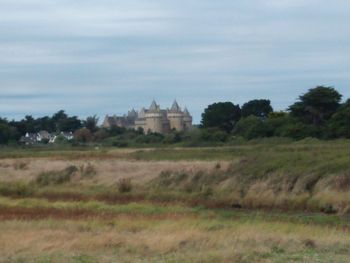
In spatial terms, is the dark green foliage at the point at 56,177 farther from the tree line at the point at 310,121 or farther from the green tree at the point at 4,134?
the green tree at the point at 4,134

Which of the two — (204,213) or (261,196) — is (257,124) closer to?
(261,196)

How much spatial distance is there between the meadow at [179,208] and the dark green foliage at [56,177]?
0.26 ft

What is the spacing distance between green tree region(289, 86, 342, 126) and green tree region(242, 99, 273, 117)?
742 inches

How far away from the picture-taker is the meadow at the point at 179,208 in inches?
621

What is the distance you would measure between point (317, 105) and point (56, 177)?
26356 mm

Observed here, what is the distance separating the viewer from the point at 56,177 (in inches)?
1815

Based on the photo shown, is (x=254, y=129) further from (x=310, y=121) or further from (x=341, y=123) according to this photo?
(x=341, y=123)

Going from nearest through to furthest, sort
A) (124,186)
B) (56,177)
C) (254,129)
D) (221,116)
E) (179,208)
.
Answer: (179,208), (124,186), (56,177), (254,129), (221,116)

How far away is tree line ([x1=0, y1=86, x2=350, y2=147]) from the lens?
61522 millimetres

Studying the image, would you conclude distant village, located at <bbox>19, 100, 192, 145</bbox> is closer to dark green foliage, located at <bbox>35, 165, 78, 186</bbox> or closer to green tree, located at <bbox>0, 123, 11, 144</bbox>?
green tree, located at <bbox>0, 123, 11, 144</bbox>

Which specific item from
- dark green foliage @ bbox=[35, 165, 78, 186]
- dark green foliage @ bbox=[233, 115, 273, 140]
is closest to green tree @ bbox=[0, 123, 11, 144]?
dark green foliage @ bbox=[233, 115, 273, 140]

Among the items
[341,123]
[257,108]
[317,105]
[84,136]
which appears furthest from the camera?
[84,136]

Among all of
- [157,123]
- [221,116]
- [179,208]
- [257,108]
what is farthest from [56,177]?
[157,123]

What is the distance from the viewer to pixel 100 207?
100.0 feet
